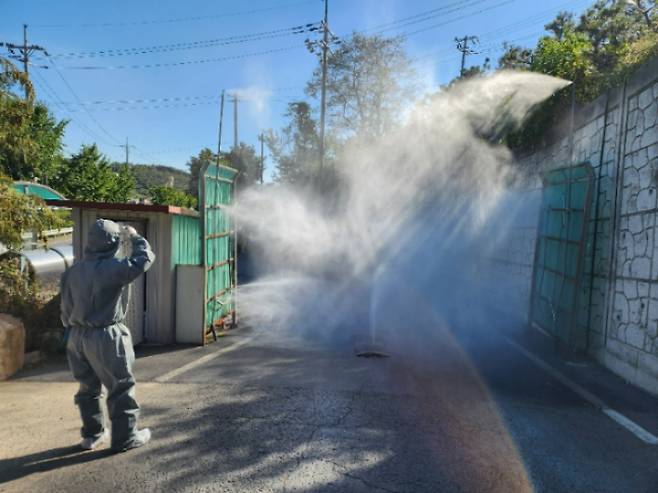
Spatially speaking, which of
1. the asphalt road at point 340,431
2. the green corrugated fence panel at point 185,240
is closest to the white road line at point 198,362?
the asphalt road at point 340,431

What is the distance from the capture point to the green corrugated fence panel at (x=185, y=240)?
7625 millimetres

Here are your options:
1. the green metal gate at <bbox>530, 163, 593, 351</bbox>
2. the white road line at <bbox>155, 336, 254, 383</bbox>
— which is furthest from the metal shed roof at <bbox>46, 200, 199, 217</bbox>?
the green metal gate at <bbox>530, 163, 593, 351</bbox>

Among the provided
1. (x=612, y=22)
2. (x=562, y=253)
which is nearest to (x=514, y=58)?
(x=612, y=22)

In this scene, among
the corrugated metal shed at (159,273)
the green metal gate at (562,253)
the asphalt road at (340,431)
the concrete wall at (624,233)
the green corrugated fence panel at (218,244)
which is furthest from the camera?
the green corrugated fence panel at (218,244)

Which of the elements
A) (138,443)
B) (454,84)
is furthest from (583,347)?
(454,84)

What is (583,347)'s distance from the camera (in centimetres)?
701

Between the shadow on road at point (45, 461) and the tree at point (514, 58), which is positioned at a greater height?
the tree at point (514, 58)

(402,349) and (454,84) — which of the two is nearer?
(402,349)

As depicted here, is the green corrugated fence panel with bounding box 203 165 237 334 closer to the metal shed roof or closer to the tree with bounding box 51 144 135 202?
the metal shed roof

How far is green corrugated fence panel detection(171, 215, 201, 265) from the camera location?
762 cm

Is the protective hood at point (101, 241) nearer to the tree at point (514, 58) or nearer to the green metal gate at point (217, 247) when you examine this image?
the green metal gate at point (217, 247)

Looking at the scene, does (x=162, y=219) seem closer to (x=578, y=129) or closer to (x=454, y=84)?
(x=578, y=129)

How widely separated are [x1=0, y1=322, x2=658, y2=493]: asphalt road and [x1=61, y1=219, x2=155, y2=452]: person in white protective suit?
263 millimetres

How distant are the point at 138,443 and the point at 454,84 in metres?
18.4
